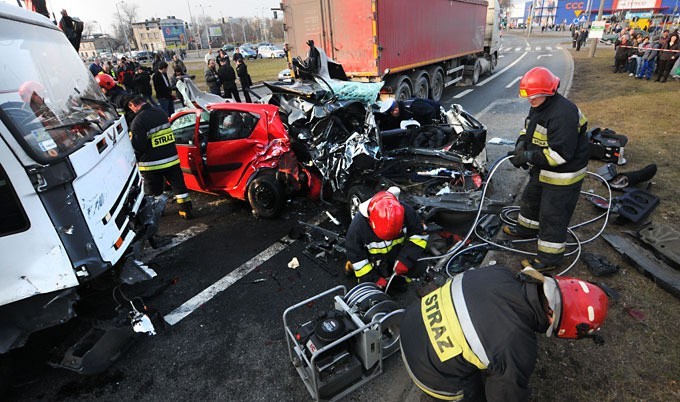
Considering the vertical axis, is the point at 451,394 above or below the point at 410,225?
below

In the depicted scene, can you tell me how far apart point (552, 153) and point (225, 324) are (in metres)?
3.42

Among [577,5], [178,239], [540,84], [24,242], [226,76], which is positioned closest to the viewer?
[24,242]

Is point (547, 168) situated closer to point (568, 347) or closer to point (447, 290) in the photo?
point (568, 347)

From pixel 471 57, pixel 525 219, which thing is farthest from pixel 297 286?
pixel 471 57

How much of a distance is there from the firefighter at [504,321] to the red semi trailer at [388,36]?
7433 millimetres

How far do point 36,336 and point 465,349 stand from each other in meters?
3.57

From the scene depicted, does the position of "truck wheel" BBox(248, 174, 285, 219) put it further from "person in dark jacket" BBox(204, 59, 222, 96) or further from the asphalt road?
"person in dark jacket" BBox(204, 59, 222, 96)

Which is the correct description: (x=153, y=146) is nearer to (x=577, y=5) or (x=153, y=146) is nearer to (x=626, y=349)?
(x=626, y=349)

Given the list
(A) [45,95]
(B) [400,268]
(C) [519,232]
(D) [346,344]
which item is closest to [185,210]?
(A) [45,95]

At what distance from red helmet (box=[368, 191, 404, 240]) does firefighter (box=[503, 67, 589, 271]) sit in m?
1.57

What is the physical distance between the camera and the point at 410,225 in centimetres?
336

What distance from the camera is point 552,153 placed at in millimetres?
3391

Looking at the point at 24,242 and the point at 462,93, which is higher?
the point at 24,242

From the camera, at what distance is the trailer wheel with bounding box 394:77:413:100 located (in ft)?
32.2
